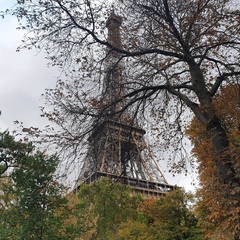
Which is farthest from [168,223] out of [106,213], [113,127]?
[113,127]

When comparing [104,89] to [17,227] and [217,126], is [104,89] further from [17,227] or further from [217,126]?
[17,227]

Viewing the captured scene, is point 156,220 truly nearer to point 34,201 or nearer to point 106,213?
point 106,213

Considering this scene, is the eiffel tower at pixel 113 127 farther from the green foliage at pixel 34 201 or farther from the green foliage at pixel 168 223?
the green foliage at pixel 168 223

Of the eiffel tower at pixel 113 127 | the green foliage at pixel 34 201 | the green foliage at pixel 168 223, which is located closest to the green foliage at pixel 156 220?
the green foliage at pixel 168 223

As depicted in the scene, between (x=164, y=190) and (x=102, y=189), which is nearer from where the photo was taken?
(x=102, y=189)

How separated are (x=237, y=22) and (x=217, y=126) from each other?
2.17 meters

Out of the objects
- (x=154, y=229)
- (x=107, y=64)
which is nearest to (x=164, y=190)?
(x=154, y=229)

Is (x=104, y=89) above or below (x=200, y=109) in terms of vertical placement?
above

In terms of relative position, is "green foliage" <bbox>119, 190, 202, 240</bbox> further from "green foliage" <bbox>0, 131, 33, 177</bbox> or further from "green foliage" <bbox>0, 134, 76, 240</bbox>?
"green foliage" <bbox>0, 131, 33, 177</bbox>

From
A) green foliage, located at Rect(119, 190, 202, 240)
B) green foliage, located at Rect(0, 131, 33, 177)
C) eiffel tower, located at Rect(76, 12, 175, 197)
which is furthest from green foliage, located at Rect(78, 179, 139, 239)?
eiffel tower, located at Rect(76, 12, 175, 197)

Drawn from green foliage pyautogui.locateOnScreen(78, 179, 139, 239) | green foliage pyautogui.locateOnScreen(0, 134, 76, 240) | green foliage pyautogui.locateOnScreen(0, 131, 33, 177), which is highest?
green foliage pyautogui.locateOnScreen(78, 179, 139, 239)

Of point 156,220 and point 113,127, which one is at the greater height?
point 156,220

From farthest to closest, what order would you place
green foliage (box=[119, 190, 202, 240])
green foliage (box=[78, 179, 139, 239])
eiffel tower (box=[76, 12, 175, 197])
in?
green foliage (box=[78, 179, 139, 239]), green foliage (box=[119, 190, 202, 240]), eiffel tower (box=[76, 12, 175, 197])

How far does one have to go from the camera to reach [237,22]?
5953 millimetres
